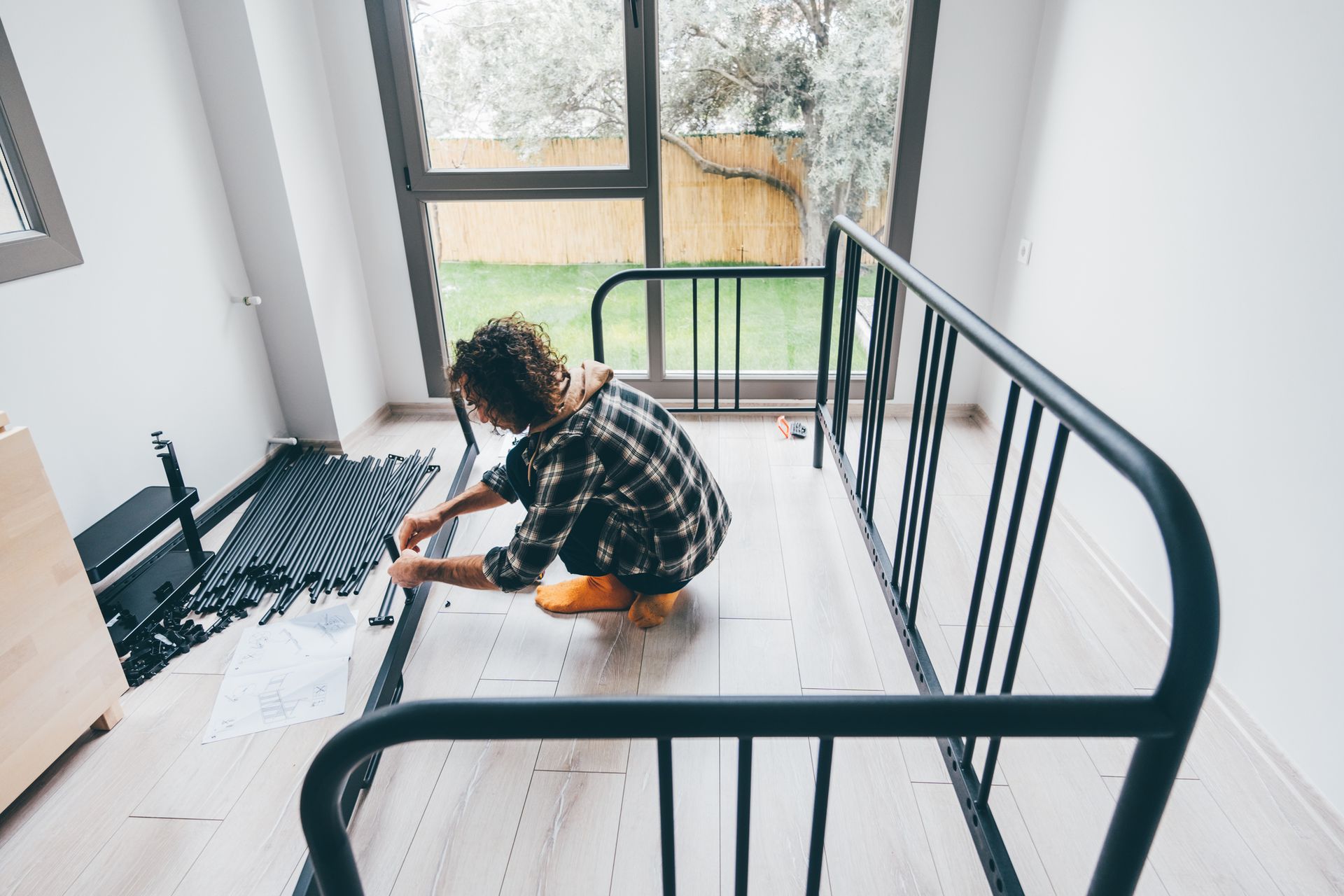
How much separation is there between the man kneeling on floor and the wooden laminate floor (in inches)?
6.3

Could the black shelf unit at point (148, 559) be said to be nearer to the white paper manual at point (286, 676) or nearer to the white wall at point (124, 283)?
the white wall at point (124, 283)

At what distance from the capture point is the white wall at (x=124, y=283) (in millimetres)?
1875

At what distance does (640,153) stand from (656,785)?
85.8 inches

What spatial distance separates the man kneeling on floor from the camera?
1.47m

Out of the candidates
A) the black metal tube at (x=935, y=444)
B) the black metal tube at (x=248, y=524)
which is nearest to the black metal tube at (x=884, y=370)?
the black metal tube at (x=935, y=444)

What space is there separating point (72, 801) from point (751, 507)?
5.85 ft

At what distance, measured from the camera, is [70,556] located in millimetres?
1438

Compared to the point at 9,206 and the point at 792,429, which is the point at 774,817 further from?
the point at 9,206

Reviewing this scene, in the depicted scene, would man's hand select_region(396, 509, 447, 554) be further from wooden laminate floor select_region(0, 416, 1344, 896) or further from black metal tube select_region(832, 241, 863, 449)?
black metal tube select_region(832, 241, 863, 449)

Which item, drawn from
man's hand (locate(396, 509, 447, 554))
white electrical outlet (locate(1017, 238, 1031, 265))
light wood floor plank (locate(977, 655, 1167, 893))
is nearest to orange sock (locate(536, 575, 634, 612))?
man's hand (locate(396, 509, 447, 554))

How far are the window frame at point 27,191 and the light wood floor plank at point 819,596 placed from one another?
206 centimetres

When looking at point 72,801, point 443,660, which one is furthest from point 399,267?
point 72,801

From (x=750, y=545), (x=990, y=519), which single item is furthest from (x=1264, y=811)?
(x=750, y=545)

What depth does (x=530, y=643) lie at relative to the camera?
183 centimetres
